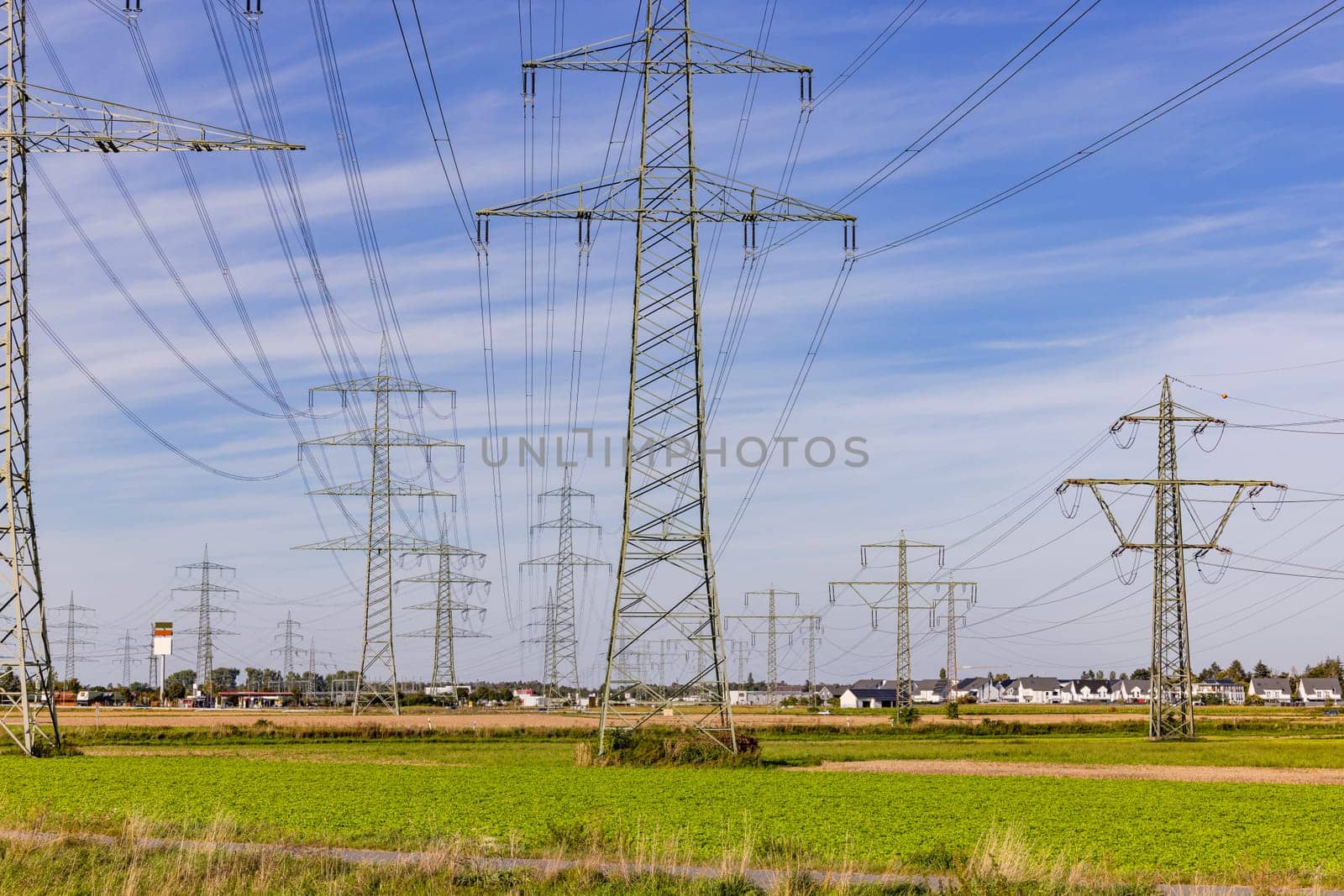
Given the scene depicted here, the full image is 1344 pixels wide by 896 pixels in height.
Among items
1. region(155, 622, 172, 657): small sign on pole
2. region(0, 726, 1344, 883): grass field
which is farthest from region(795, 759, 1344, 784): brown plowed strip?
region(155, 622, 172, 657): small sign on pole

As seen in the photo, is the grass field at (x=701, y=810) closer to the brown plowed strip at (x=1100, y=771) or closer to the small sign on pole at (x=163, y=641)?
the brown plowed strip at (x=1100, y=771)

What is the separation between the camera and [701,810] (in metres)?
29.2

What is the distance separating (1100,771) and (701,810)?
1006 inches

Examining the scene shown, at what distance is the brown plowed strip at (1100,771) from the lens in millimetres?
44241

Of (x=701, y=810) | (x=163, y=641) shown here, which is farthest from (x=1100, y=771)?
(x=163, y=641)

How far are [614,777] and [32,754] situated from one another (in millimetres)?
23179

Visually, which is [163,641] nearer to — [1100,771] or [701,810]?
[1100,771]

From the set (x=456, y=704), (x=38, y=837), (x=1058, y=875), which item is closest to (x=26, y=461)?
(x=38, y=837)

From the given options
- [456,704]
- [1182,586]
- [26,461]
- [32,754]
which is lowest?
[456,704]

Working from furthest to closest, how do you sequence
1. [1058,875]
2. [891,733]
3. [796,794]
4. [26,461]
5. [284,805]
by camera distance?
[891,733], [26,461], [796,794], [284,805], [1058,875]

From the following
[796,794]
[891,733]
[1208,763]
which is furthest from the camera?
[891,733]

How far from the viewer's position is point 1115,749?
66188 mm

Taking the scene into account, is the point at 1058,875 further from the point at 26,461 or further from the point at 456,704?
the point at 456,704

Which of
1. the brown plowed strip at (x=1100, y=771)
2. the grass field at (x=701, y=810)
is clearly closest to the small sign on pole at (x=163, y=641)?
the grass field at (x=701, y=810)
